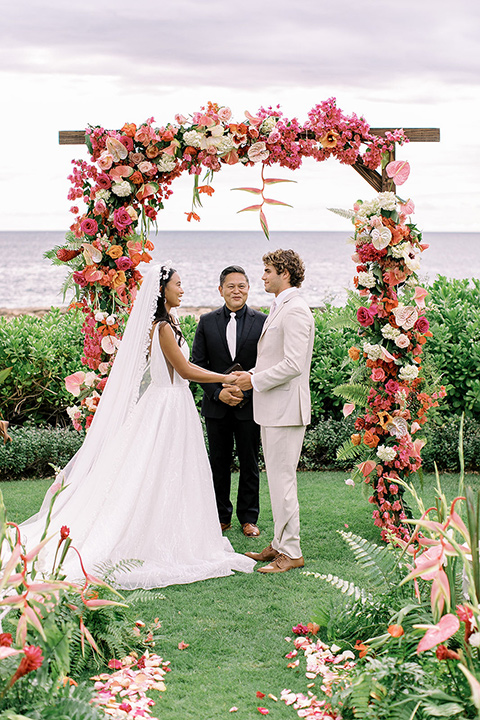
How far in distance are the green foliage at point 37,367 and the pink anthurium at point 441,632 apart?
6073 millimetres

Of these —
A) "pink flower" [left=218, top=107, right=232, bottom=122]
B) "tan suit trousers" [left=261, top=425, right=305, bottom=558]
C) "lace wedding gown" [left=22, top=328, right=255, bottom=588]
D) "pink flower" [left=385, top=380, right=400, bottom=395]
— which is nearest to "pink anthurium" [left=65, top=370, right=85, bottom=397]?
"lace wedding gown" [left=22, top=328, right=255, bottom=588]

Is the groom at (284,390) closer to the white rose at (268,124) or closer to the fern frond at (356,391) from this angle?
the fern frond at (356,391)

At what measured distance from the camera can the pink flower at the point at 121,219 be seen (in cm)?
512

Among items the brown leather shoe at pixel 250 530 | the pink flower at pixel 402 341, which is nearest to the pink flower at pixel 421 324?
the pink flower at pixel 402 341

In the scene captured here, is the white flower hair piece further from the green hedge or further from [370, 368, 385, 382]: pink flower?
the green hedge

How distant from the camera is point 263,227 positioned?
16.7 ft

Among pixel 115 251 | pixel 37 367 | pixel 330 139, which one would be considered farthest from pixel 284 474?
pixel 37 367

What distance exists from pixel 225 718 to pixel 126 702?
0.41 metres

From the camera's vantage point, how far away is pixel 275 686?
10.7 feet

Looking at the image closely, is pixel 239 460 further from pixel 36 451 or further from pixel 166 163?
pixel 36 451

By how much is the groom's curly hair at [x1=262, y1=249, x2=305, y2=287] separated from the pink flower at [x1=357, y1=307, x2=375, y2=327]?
576 millimetres

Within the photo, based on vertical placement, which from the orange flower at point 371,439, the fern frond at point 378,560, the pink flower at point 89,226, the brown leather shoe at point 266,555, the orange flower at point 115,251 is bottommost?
the brown leather shoe at point 266,555

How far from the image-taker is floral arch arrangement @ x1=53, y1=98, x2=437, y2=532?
5027 mm

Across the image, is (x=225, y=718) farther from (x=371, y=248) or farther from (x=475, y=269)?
(x=475, y=269)
